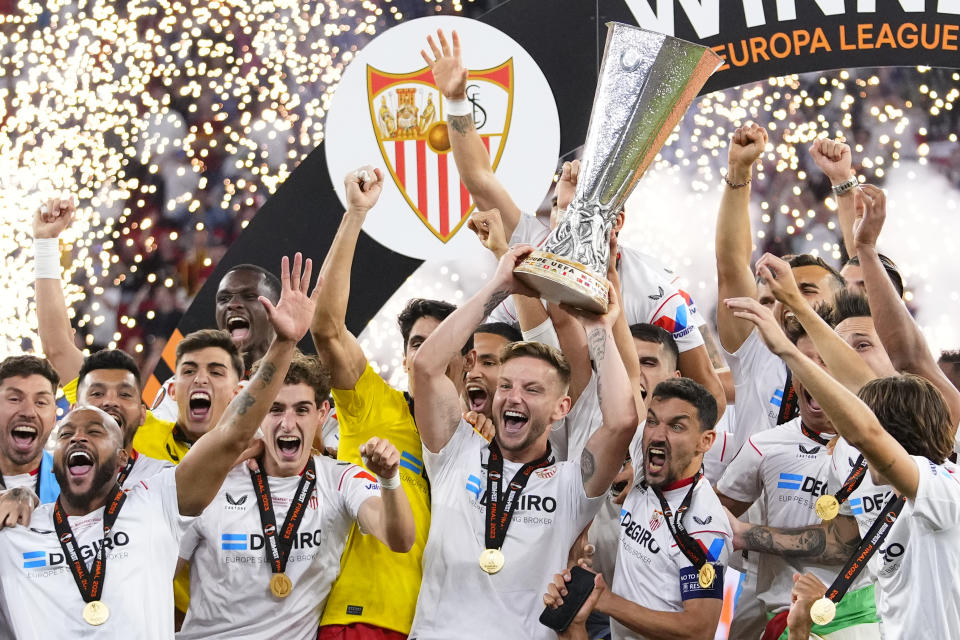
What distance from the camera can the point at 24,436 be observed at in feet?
13.4

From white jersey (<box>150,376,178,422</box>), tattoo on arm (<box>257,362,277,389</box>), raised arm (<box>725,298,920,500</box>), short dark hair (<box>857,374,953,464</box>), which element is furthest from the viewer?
white jersey (<box>150,376,178,422</box>)

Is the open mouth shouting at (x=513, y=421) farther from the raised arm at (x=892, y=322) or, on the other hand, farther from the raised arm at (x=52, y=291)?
the raised arm at (x=52, y=291)

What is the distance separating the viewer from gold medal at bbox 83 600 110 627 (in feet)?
11.2

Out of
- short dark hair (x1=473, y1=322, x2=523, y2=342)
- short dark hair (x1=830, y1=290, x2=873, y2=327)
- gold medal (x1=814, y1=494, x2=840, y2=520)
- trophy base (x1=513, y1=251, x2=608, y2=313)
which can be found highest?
short dark hair (x1=830, y1=290, x2=873, y2=327)

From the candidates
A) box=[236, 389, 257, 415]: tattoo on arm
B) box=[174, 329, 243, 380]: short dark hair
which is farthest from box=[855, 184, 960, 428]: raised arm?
box=[174, 329, 243, 380]: short dark hair

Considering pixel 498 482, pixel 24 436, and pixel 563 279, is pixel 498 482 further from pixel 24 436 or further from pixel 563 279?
pixel 24 436

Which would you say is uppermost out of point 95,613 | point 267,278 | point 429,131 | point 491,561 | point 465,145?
point 429,131

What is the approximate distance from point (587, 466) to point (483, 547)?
409 millimetres

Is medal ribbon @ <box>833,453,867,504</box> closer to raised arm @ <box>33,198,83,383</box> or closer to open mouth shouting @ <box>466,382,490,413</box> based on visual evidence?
open mouth shouting @ <box>466,382,490,413</box>

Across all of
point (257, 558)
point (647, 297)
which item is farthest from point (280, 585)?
point (647, 297)

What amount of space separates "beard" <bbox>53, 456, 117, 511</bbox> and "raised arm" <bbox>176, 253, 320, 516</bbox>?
20 cm

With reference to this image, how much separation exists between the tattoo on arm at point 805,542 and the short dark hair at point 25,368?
242 cm

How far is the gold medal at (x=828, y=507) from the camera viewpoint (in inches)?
150

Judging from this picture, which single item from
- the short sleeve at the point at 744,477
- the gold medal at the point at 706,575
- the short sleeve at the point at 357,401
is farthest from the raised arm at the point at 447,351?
the short sleeve at the point at 744,477
